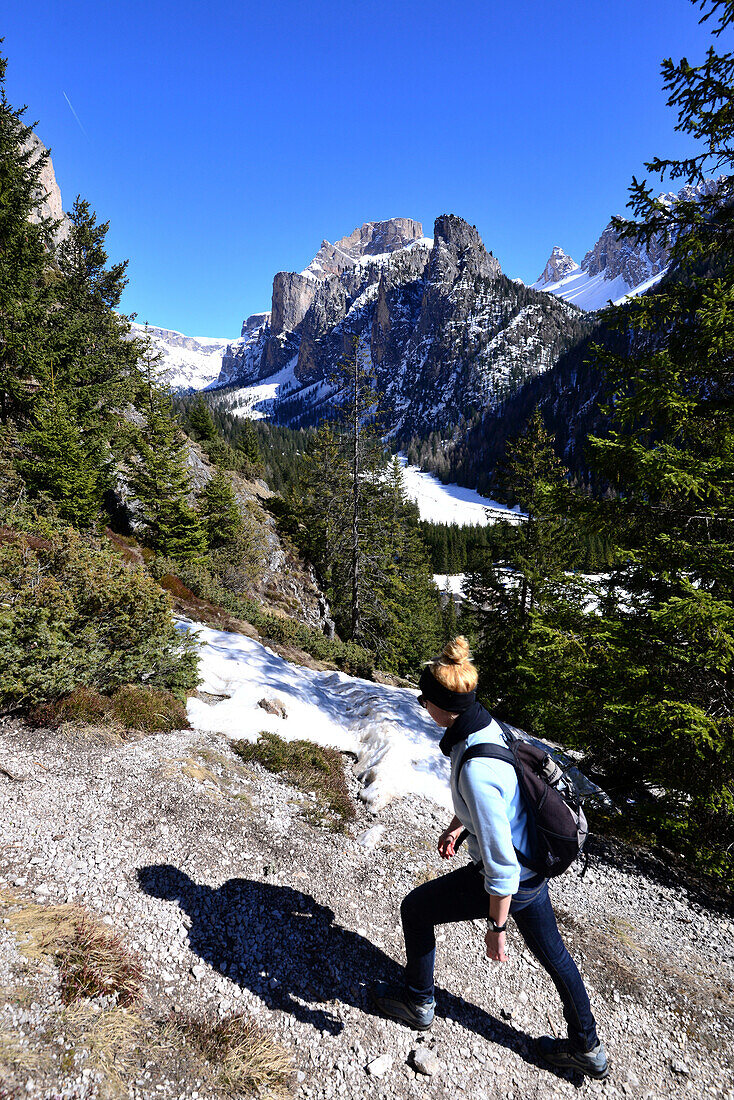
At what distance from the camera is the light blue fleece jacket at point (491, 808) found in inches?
104

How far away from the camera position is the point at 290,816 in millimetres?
5605

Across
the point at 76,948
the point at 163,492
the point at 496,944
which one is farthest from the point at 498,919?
the point at 163,492

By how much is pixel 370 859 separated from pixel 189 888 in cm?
209

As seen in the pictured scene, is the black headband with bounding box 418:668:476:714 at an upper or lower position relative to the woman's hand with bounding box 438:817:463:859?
upper

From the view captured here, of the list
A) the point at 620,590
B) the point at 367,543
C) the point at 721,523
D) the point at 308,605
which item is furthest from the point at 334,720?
the point at 308,605

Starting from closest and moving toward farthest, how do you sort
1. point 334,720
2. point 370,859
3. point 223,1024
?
1. point 223,1024
2. point 370,859
3. point 334,720

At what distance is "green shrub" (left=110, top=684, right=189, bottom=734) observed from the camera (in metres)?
6.39

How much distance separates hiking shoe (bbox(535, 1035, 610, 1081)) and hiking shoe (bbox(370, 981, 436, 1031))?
87 cm

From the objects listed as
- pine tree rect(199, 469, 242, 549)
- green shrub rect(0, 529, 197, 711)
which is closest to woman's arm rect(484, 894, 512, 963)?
green shrub rect(0, 529, 197, 711)

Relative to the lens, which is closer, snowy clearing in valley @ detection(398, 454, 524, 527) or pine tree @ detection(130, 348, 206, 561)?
pine tree @ detection(130, 348, 206, 561)

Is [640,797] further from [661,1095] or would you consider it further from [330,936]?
[330,936]

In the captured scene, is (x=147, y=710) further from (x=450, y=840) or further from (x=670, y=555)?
(x=670, y=555)

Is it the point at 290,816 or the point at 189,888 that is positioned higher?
the point at 189,888

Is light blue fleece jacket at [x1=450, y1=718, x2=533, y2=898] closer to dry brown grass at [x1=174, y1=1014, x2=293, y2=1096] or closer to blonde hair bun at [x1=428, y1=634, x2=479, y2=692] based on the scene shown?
blonde hair bun at [x1=428, y1=634, x2=479, y2=692]
